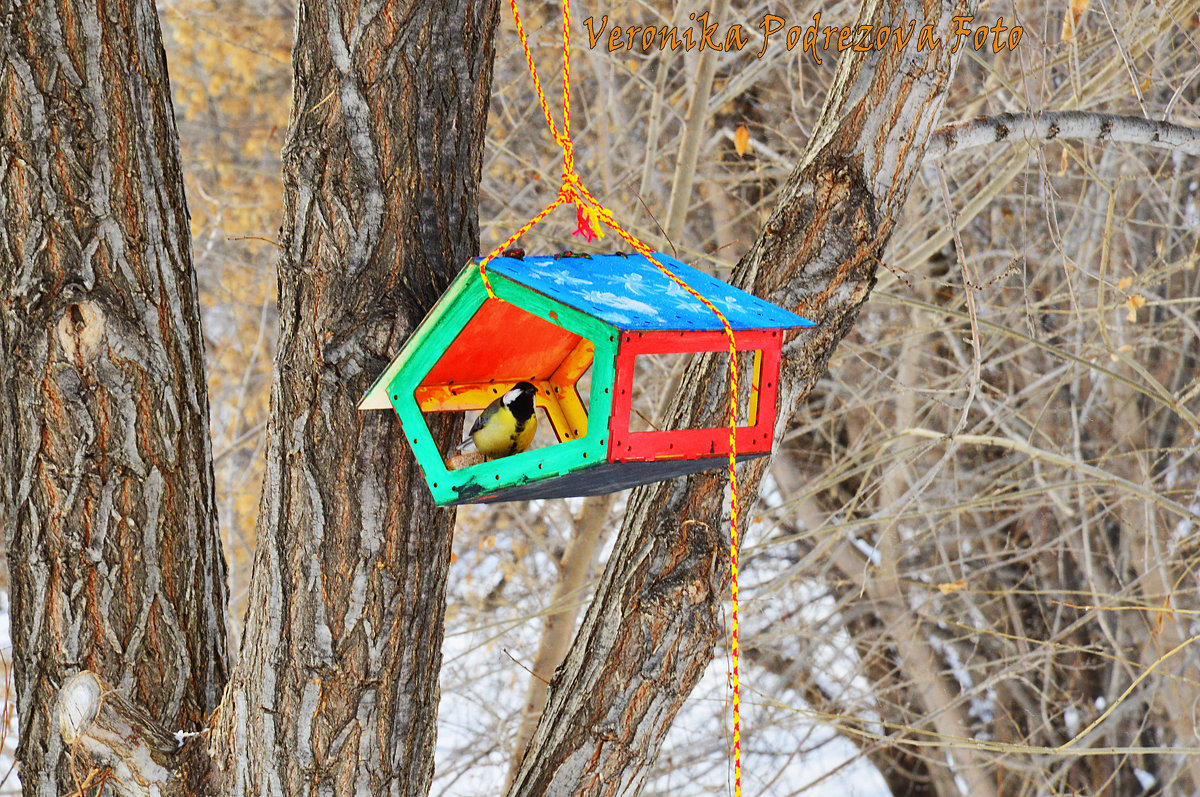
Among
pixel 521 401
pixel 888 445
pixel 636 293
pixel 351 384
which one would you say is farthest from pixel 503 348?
pixel 888 445

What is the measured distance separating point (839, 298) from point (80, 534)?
4.37 feet

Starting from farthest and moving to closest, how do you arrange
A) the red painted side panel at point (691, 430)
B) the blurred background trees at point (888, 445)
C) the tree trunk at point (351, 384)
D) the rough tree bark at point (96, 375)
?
the blurred background trees at point (888, 445)
the rough tree bark at point (96, 375)
the tree trunk at point (351, 384)
the red painted side panel at point (691, 430)

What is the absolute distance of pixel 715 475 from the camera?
1.87 meters

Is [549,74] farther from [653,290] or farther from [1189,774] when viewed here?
[1189,774]

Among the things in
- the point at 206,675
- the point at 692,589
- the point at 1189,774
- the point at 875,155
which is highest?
the point at 875,155

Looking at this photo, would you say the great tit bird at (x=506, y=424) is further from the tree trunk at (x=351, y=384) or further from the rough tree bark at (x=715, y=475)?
the rough tree bark at (x=715, y=475)

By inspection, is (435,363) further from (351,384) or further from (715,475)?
(715,475)

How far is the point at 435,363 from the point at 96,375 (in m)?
0.63

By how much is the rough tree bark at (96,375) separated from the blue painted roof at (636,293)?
2.34ft

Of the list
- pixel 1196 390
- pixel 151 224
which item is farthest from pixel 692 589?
pixel 1196 390

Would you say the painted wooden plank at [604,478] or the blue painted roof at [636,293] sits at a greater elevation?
the blue painted roof at [636,293]

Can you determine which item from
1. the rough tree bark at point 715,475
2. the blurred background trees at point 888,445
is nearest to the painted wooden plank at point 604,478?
the rough tree bark at point 715,475

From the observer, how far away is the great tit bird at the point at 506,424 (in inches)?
66.8

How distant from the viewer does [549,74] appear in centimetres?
478
